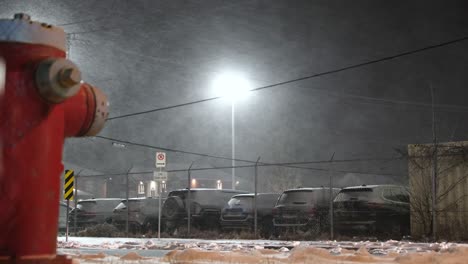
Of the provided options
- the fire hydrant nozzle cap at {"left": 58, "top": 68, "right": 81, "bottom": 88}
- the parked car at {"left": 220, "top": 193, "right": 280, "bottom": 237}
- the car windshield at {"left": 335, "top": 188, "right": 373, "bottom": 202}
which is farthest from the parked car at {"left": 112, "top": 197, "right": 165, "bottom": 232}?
the fire hydrant nozzle cap at {"left": 58, "top": 68, "right": 81, "bottom": 88}

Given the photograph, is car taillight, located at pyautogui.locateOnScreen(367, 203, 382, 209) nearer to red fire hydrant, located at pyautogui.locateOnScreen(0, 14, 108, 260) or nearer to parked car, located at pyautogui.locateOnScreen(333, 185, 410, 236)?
parked car, located at pyautogui.locateOnScreen(333, 185, 410, 236)

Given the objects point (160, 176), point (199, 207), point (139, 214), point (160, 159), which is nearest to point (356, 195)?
point (160, 176)

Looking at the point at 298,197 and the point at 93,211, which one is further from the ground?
the point at 298,197

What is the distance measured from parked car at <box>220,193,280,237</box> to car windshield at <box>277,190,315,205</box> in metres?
1.78

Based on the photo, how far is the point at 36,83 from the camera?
1767 mm

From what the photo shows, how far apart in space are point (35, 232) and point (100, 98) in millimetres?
534

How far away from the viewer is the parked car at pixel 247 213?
19.4 m

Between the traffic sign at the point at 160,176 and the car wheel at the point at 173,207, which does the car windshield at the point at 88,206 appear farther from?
the traffic sign at the point at 160,176

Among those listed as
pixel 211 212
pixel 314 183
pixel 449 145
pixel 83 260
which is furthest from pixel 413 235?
pixel 314 183

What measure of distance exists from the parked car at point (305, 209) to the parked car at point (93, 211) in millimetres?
10909

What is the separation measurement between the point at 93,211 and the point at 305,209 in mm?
12326

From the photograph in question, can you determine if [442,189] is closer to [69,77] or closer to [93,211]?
[69,77]

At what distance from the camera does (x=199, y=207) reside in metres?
20.9

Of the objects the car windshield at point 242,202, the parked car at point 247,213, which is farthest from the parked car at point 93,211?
the car windshield at point 242,202
